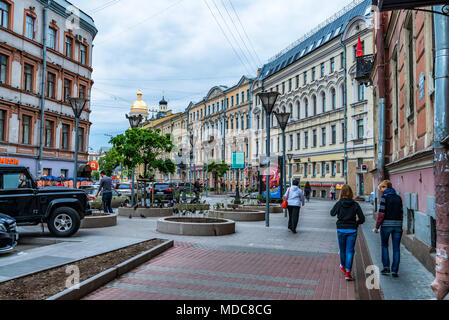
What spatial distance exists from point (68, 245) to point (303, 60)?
42926mm

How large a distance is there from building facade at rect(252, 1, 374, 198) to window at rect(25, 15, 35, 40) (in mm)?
23725

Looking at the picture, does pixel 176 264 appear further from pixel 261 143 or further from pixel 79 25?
pixel 261 143

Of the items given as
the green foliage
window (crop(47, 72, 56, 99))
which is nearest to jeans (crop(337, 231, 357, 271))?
the green foliage

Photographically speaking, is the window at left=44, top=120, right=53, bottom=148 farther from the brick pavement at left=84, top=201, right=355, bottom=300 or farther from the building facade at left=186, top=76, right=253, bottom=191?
the building facade at left=186, top=76, right=253, bottom=191

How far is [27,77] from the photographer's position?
2941 centimetres

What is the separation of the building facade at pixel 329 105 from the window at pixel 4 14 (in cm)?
2514

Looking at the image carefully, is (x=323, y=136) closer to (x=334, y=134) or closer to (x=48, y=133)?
(x=334, y=134)

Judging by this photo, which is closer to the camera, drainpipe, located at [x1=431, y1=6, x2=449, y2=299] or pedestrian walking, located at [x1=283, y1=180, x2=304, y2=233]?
drainpipe, located at [x1=431, y1=6, x2=449, y2=299]

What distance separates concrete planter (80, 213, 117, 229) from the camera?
45.3ft

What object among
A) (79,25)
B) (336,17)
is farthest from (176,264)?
(336,17)

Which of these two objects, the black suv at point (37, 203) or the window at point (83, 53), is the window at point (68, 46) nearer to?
the window at point (83, 53)

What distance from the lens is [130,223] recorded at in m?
15.6

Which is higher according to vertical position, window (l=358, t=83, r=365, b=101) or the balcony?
window (l=358, t=83, r=365, b=101)

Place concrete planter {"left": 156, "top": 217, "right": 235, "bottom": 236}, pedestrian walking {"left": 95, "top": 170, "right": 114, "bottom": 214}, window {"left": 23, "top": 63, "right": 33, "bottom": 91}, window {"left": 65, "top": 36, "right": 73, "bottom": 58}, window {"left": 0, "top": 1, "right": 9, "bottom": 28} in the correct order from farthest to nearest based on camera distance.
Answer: window {"left": 65, "top": 36, "right": 73, "bottom": 58}
window {"left": 23, "top": 63, "right": 33, "bottom": 91}
window {"left": 0, "top": 1, "right": 9, "bottom": 28}
pedestrian walking {"left": 95, "top": 170, "right": 114, "bottom": 214}
concrete planter {"left": 156, "top": 217, "right": 235, "bottom": 236}
